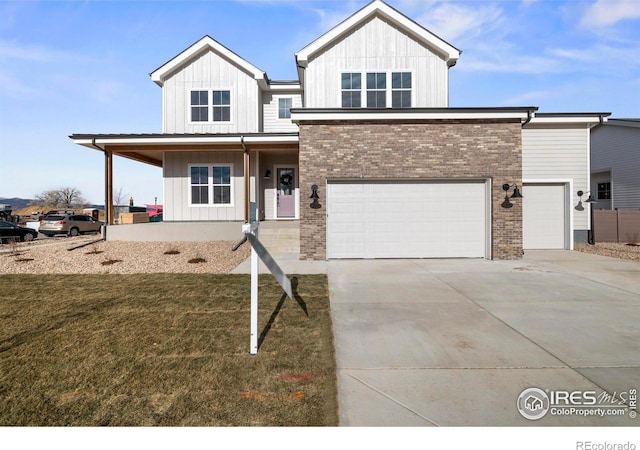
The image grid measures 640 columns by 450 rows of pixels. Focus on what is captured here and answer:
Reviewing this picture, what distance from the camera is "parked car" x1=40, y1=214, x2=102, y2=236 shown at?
19.4m

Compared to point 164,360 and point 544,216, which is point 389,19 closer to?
point 544,216

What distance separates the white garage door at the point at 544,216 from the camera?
12.6 meters

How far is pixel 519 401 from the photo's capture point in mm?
2965

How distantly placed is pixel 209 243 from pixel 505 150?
35.1ft

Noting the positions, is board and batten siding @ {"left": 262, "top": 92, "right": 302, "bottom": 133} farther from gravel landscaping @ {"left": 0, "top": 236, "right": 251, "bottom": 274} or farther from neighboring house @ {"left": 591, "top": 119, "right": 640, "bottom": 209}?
neighboring house @ {"left": 591, "top": 119, "right": 640, "bottom": 209}

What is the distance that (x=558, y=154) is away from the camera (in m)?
12.9

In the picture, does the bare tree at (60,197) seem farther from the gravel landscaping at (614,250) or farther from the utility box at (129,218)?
the gravel landscaping at (614,250)

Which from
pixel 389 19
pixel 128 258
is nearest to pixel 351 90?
pixel 389 19

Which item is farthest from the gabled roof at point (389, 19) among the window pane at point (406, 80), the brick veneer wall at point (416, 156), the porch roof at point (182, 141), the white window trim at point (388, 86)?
the brick veneer wall at point (416, 156)

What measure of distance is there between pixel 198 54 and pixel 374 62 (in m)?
8.20

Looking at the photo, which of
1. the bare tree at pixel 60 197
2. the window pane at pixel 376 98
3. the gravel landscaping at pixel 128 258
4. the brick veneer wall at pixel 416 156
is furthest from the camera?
the bare tree at pixel 60 197

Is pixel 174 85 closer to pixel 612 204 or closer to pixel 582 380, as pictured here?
pixel 582 380

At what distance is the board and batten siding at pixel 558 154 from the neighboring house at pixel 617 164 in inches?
289

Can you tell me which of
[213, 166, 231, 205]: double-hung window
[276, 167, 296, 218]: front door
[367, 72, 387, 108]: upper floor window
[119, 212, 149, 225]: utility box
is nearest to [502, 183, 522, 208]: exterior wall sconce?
[367, 72, 387, 108]: upper floor window
